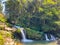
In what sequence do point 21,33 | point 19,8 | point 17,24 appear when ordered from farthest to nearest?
point 19,8 < point 17,24 < point 21,33

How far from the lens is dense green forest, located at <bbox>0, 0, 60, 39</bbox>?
40562mm

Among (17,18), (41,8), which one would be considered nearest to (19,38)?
(17,18)

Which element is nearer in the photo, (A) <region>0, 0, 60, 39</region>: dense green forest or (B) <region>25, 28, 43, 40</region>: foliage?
(B) <region>25, 28, 43, 40</region>: foliage

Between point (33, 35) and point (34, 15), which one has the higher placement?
point (34, 15)

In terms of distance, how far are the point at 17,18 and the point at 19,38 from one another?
670 cm

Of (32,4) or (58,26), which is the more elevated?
(32,4)

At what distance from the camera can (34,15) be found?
4244cm

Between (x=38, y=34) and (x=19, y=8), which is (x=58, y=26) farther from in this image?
(x=19, y=8)

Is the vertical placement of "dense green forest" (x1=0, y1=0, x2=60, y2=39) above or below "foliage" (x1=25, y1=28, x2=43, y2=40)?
above

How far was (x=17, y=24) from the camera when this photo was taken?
40.0 m

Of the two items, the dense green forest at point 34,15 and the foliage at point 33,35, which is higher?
the dense green forest at point 34,15

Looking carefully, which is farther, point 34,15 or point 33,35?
point 34,15

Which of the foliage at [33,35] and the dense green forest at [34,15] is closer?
the foliage at [33,35]

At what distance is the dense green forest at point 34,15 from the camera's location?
1597 inches
